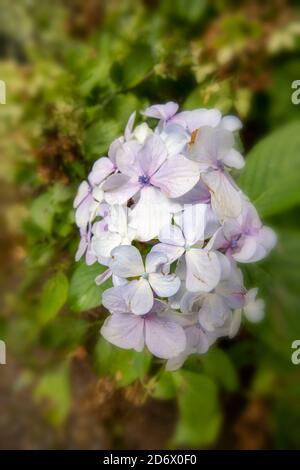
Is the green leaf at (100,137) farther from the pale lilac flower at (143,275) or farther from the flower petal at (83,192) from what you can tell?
the pale lilac flower at (143,275)

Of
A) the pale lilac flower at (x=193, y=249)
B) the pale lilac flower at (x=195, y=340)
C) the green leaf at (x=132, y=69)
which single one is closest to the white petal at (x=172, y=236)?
the pale lilac flower at (x=193, y=249)

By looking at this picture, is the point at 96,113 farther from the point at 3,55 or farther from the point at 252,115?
the point at 3,55

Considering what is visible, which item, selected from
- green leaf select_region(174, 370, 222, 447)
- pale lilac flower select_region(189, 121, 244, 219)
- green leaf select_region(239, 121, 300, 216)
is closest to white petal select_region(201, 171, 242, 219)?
pale lilac flower select_region(189, 121, 244, 219)

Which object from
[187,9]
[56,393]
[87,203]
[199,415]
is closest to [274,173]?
[87,203]

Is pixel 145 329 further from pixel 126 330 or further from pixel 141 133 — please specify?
pixel 141 133

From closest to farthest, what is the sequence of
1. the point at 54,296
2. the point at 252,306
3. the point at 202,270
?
the point at 202,270 → the point at 252,306 → the point at 54,296

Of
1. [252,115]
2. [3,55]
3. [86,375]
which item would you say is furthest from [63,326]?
[3,55]
